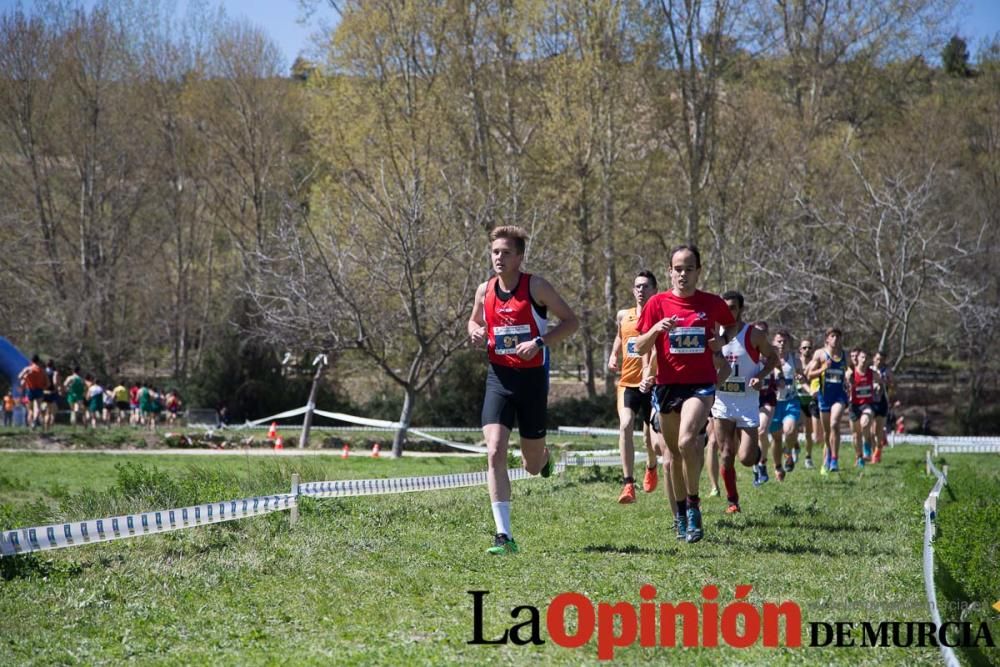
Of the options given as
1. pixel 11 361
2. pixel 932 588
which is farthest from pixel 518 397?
pixel 11 361

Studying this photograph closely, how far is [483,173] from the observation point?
44.1 metres

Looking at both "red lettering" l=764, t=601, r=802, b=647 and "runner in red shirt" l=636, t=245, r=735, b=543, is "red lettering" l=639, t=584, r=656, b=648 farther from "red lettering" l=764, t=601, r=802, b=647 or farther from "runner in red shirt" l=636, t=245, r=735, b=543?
"runner in red shirt" l=636, t=245, r=735, b=543

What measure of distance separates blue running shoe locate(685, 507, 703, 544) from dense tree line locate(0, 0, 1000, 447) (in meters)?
18.2

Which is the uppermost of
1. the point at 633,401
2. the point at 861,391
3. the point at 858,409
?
the point at 633,401

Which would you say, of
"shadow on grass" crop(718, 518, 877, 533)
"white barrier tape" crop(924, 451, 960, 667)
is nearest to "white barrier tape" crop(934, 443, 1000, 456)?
"shadow on grass" crop(718, 518, 877, 533)

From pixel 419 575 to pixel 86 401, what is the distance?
35426mm

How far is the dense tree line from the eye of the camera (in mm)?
35844

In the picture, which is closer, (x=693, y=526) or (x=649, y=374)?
(x=693, y=526)

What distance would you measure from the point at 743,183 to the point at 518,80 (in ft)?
28.5

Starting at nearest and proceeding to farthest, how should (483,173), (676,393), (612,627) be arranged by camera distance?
(612,627) < (676,393) < (483,173)

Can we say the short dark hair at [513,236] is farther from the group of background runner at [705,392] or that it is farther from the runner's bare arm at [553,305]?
the group of background runner at [705,392]

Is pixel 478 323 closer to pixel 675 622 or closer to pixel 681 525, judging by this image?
pixel 681 525

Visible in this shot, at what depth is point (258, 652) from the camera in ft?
20.6

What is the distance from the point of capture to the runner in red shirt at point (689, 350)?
33.4ft
